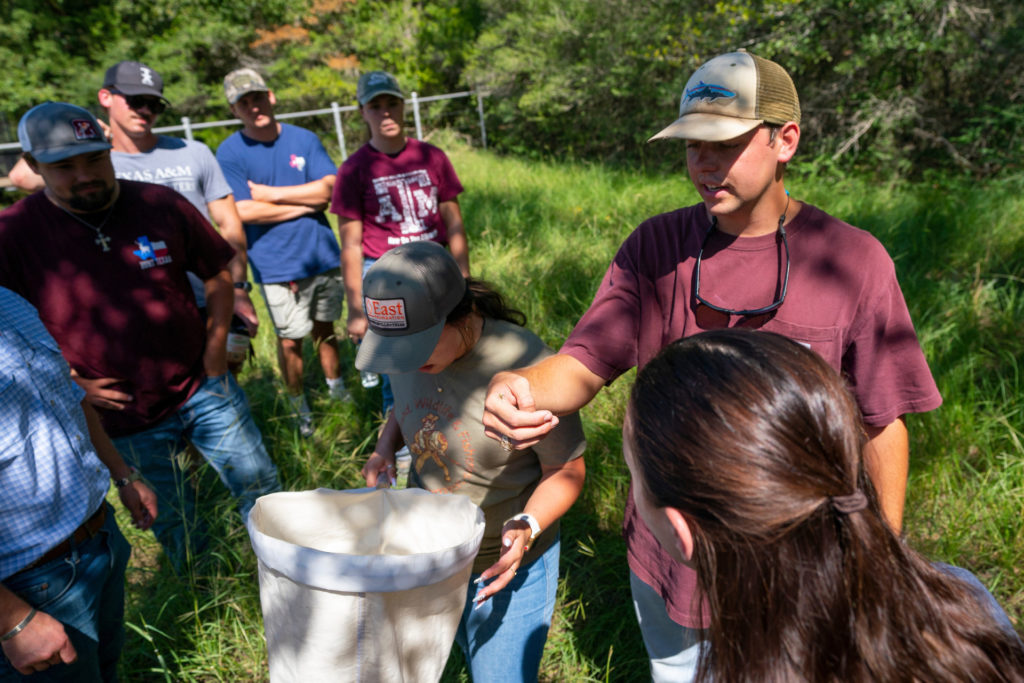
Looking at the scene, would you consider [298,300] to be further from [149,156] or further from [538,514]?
[538,514]

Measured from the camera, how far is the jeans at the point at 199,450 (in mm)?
2559

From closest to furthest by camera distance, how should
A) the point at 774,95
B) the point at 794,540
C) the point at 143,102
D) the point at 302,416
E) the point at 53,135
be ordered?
the point at 794,540 → the point at 774,95 → the point at 53,135 → the point at 143,102 → the point at 302,416

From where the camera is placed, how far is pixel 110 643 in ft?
6.44

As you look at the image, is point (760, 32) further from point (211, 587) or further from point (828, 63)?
point (211, 587)

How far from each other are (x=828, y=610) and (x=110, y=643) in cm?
206

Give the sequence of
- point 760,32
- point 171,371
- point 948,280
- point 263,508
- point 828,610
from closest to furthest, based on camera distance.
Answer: point 828,610 < point 263,508 < point 171,371 < point 948,280 < point 760,32

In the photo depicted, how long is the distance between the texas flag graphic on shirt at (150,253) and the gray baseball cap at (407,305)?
50.8 inches

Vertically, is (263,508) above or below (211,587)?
above

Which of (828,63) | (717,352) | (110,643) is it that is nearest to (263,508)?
(717,352)

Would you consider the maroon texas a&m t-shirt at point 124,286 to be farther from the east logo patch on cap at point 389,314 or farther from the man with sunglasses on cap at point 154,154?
the east logo patch on cap at point 389,314

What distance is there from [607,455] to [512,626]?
1.49 metres

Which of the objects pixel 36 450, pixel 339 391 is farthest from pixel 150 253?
pixel 339 391

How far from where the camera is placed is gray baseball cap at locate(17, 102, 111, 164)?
7.04ft

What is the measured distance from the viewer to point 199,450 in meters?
2.73
